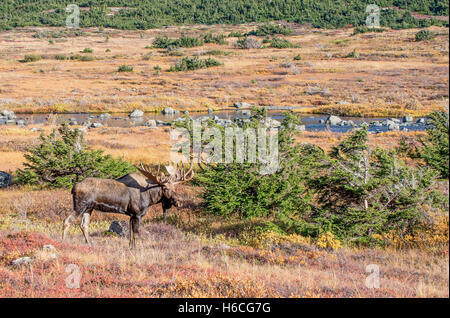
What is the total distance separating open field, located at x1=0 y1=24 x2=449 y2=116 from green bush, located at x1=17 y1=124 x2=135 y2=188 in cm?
1731

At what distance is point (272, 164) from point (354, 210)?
3741mm

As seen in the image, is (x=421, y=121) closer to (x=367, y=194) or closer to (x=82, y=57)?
(x=367, y=194)

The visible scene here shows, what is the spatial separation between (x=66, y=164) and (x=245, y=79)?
4697 centimetres

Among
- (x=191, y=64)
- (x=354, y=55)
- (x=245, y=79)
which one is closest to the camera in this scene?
(x=245, y=79)

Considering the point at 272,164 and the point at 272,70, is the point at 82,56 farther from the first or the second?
the point at 272,164

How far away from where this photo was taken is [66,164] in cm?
1859

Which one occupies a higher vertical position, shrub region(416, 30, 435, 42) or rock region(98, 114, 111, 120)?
shrub region(416, 30, 435, 42)

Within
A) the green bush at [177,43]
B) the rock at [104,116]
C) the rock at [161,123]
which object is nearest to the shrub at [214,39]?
the green bush at [177,43]

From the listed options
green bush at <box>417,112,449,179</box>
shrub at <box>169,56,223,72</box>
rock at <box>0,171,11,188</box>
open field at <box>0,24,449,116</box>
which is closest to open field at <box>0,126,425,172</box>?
rock at <box>0,171,11,188</box>

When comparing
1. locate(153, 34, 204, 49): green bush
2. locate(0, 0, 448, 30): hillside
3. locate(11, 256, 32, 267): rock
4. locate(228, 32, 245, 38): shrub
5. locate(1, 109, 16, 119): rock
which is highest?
locate(0, 0, 448, 30): hillside

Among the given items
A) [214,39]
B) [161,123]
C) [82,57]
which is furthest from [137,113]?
[214,39]

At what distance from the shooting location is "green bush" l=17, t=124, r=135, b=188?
727 inches

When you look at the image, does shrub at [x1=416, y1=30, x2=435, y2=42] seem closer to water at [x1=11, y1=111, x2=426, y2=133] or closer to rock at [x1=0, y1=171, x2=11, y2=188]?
water at [x1=11, y1=111, x2=426, y2=133]

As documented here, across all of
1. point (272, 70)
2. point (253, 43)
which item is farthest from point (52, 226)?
point (253, 43)
